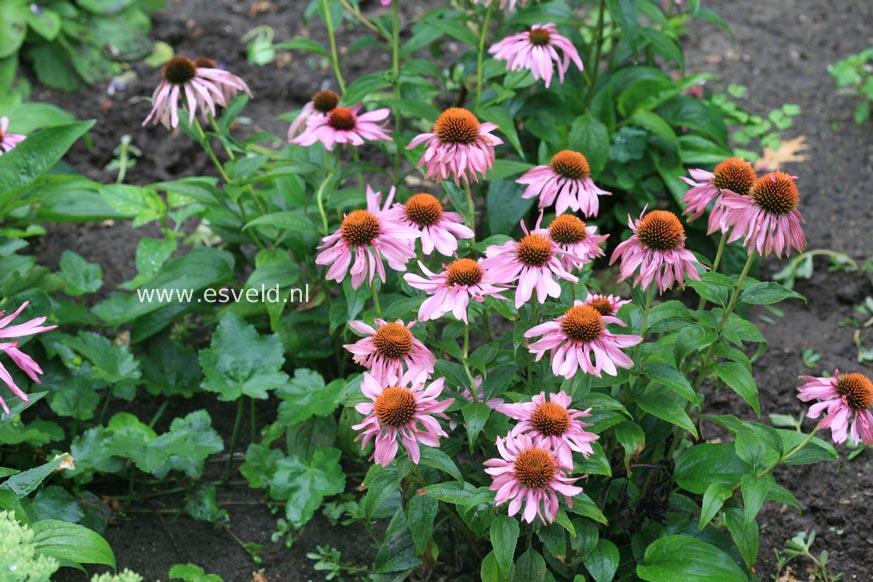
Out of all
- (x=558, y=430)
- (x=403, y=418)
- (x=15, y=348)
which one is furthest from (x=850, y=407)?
(x=15, y=348)

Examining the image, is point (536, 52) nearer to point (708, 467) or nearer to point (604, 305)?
point (604, 305)

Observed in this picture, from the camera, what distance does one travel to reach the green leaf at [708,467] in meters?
2.15

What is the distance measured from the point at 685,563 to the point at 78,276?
6.56 ft

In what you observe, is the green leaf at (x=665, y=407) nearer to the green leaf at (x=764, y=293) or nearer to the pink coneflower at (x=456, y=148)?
the green leaf at (x=764, y=293)

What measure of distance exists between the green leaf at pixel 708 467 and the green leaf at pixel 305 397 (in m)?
0.90

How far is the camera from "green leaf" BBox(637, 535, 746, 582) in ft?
6.55

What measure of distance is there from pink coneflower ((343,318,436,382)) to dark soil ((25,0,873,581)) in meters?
0.78

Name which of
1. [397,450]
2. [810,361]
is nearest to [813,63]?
[810,361]

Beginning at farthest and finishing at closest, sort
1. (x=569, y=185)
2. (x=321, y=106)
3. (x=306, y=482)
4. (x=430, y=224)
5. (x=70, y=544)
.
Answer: (x=321, y=106) → (x=306, y=482) → (x=569, y=185) → (x=430, y=224) → (x=70, y=544)

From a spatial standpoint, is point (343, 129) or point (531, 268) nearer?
point (531, 268)

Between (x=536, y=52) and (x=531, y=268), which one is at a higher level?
(x=536, y=52)

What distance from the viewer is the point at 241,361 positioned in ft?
8.52

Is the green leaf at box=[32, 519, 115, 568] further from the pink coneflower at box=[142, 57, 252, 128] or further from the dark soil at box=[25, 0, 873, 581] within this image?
the pink coneflower at box=[142, 57, 252, 128]

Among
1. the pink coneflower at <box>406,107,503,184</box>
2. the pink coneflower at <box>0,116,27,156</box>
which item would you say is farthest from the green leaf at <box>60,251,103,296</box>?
the pink coneflower at <box>406,107,503,184</box>
